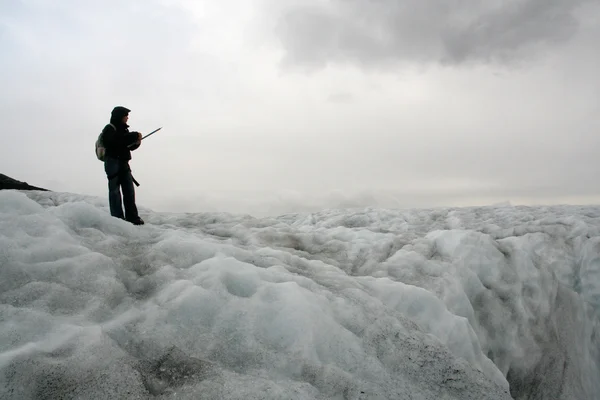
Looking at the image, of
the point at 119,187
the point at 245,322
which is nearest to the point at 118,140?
the point at 119,187

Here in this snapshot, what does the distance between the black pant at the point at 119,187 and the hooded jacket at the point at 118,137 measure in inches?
5.2

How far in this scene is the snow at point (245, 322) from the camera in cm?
260

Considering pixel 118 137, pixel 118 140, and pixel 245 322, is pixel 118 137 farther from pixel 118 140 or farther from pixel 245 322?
pixel 245 322

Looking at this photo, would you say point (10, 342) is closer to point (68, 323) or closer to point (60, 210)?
point (68, 323)

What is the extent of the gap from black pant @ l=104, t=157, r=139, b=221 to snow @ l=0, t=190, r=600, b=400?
1927mm

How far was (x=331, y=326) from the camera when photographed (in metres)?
3.41

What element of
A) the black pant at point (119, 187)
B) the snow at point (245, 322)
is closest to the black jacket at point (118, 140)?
the black pant at point (119, 187)

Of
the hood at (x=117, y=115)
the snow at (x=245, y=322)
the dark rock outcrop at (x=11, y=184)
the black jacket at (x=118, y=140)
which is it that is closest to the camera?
the snow at (x=245, y=322)

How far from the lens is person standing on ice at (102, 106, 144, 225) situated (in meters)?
7.16

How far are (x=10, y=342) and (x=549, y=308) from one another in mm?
7819

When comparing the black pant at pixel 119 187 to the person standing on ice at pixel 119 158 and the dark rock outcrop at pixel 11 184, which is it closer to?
the person standing on ice at pixel 119 158

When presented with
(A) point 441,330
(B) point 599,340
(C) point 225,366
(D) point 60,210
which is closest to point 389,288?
(A) point 441,330

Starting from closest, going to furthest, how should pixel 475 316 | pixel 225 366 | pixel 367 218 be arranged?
pixel 225 366, pixel 475 316, pixel 367 218

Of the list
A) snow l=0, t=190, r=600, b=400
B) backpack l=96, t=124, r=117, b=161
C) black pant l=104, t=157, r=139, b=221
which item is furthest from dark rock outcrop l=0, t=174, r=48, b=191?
snow l=0, t=190, r=600, b=400
